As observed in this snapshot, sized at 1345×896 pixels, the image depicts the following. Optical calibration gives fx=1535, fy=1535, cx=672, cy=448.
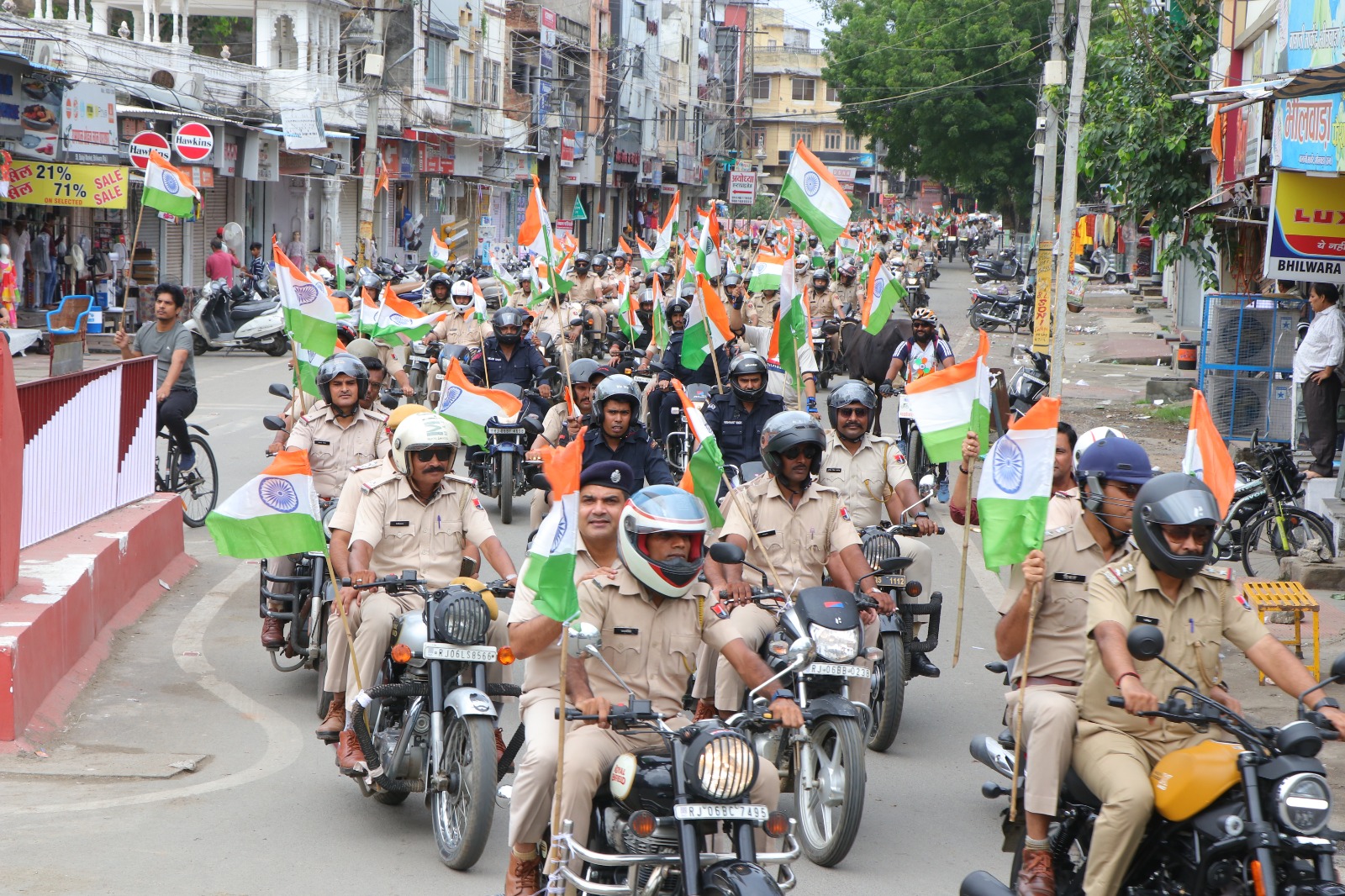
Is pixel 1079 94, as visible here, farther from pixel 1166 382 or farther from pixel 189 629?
pixel 189 629

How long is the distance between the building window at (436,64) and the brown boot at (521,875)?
163ft

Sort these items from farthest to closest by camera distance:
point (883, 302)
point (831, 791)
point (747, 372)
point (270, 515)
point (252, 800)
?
point (883, 302) → point (747, 372) → point (270, 515) → point (252, 800) → point (831, 791)

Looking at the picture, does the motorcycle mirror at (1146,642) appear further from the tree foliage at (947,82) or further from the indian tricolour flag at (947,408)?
the tree foliage at (947,82)

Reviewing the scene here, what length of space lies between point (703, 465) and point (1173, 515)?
3.19 m

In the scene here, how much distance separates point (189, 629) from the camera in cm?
927

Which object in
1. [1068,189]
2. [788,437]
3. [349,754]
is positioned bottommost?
→ [349,754]

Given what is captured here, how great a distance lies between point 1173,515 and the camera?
4441 mm

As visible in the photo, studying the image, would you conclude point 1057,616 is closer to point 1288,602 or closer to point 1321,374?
point 1288,602

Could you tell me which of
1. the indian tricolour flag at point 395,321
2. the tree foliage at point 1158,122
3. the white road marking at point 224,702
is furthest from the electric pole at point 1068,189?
the white road marking at point 224,702

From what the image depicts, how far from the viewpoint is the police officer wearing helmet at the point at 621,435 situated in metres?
8.94

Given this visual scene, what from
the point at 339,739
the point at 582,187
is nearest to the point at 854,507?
the point at 339,739

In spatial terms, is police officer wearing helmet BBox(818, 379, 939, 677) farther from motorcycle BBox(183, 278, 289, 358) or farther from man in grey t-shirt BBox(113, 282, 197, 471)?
motorcycle BBox(183, 278, 289, 358)

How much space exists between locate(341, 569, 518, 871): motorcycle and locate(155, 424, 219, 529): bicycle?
634 centimetres

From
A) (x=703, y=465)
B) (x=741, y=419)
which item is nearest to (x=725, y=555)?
(x=703, y=465)
